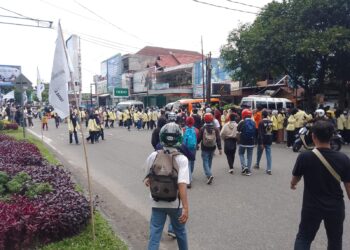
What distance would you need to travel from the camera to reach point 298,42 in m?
16.5

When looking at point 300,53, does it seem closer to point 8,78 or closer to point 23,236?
point 23,236

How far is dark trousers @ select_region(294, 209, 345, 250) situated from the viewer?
3402mm

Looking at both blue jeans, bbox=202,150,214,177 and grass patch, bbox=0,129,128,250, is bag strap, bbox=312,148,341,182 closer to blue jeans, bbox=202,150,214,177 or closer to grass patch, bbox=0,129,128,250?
grass patch, bbox=0,129,128,250

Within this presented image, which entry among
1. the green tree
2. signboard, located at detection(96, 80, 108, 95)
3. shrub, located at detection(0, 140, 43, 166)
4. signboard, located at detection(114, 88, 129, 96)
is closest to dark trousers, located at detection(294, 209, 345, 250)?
shrub, located at detection(0, 140, 43, 166)

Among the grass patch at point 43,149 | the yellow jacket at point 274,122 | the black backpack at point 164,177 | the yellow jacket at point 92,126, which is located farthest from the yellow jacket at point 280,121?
the black backpack at point 164,177

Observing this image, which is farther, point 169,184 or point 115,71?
point 115,71

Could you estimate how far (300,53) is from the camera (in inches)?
651

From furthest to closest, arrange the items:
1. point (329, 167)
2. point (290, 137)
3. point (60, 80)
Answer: point (290, 137) < point (60, 80) < point (329, 167)

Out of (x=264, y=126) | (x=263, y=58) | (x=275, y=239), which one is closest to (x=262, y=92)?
(x=263, y=58)

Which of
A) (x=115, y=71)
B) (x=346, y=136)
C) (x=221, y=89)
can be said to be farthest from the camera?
(x=115, y=71)

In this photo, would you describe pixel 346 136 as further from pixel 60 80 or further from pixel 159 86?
pixel 159 86

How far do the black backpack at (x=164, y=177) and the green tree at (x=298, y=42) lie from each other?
13.9m

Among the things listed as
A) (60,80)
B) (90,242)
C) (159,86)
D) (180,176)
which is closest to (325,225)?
(180,176)

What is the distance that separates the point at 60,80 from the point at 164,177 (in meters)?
2.37
